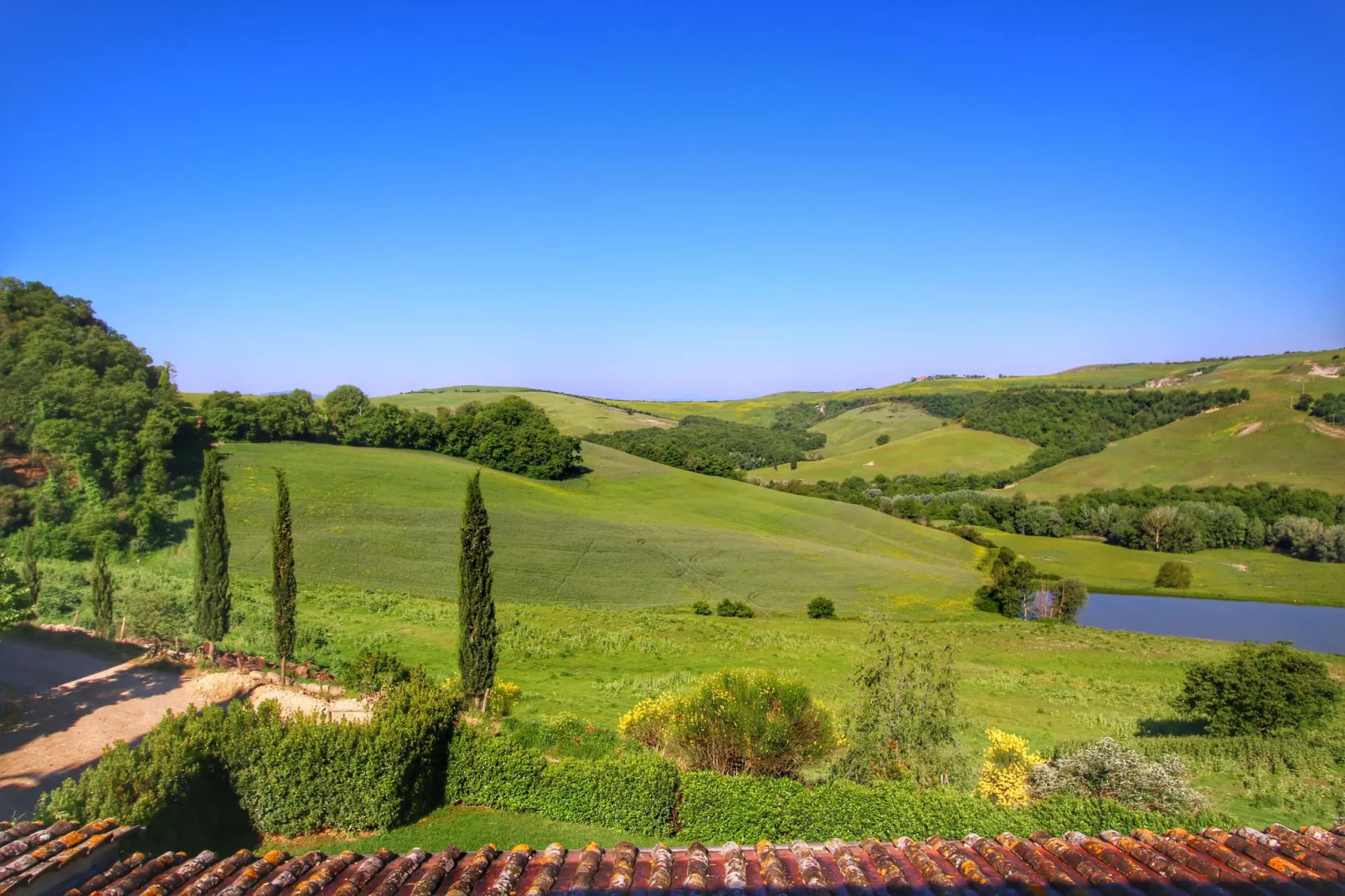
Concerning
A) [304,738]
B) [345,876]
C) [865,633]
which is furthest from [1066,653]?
[345,876]

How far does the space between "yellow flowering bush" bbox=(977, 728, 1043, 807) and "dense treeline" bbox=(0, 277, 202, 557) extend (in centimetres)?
4568

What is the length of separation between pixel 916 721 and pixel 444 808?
33.1ft

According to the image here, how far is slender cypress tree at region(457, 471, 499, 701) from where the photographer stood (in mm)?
20656

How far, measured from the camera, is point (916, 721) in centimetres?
1605

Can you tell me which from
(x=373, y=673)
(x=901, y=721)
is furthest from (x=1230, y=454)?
(x=373, y=673)

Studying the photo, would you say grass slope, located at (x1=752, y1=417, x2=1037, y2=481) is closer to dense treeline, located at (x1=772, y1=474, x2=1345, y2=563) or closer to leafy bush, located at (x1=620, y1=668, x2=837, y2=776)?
dense treeline, located at (x1=772, y1=474, x2=1345, y2=563)

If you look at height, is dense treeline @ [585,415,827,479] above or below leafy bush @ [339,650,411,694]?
above

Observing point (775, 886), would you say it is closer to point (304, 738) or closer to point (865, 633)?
point (304, 738)

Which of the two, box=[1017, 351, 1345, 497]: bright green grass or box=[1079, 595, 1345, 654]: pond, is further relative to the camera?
box=[1017, 351, 1345, 497]: bright green grass

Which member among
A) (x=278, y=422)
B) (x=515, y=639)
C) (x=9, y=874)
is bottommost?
(x=515, y=639)

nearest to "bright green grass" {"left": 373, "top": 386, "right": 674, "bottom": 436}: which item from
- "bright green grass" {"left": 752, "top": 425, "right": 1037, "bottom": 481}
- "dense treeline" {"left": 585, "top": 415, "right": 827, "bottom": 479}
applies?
"dense treeline" {"left": 585, "top": 415, "right": 827, "bottom": 479}

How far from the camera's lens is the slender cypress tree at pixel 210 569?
80.3 feet

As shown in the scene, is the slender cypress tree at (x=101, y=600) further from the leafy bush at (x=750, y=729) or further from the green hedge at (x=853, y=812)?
the green hedge at (x=853, y=812)

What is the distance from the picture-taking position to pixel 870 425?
6708 inches
